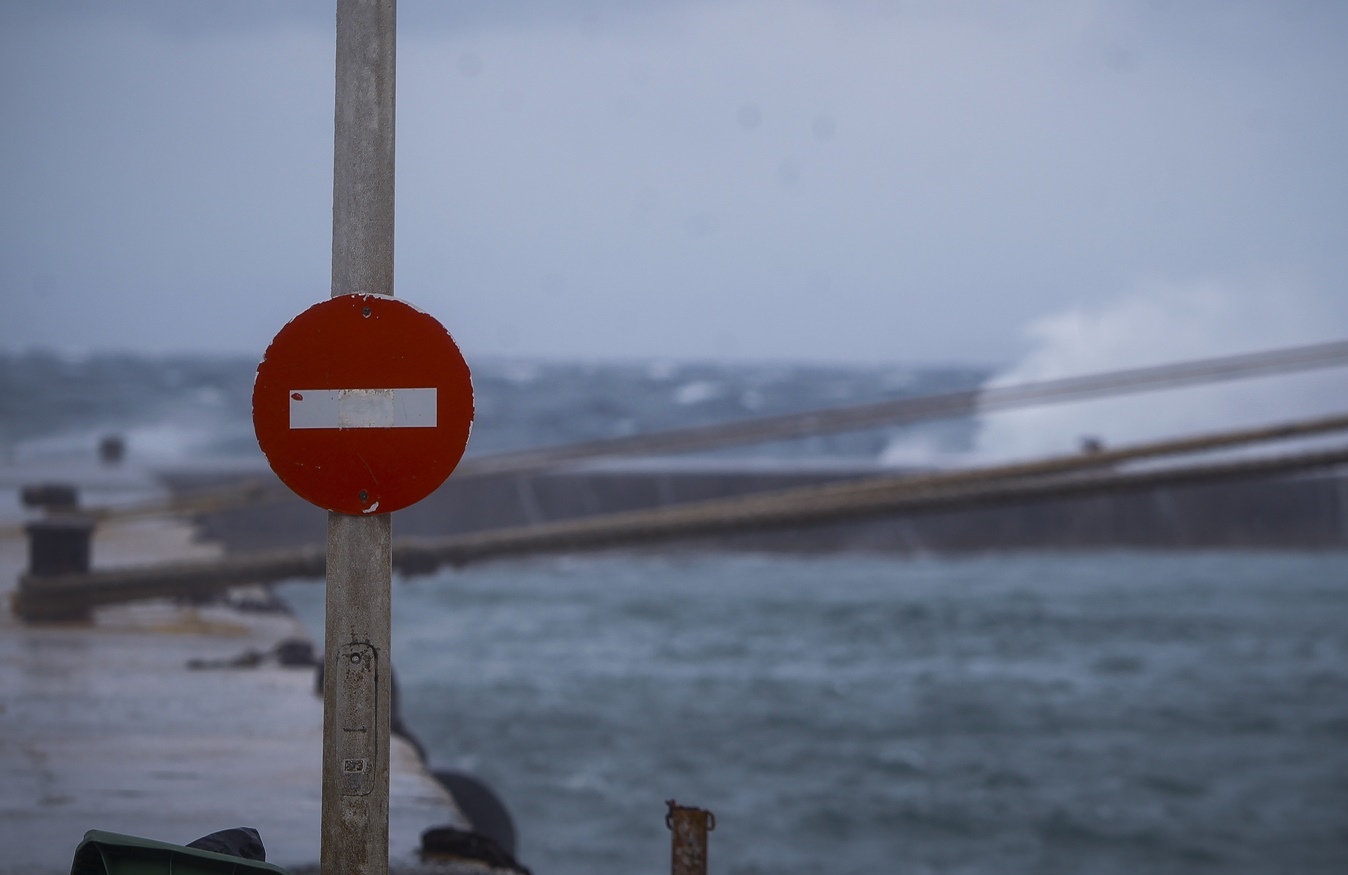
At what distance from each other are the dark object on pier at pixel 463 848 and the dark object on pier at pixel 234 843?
1403mm

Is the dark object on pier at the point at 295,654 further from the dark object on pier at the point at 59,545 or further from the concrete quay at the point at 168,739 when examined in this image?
the dark object on pier at the point at 59,545

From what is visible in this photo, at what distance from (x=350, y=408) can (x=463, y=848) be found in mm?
1872

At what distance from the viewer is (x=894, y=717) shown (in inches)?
436

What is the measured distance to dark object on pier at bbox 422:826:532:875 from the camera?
13.7 ft

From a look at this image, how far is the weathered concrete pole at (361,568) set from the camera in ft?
9.53

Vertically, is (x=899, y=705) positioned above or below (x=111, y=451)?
below

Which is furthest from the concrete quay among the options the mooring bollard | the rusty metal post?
the rusty metal post

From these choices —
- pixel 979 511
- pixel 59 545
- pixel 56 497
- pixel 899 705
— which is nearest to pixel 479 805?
pixel 59 545

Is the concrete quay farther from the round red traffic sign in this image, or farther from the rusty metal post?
the round red traffic sign

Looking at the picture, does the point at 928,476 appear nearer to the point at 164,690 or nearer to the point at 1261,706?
the point at 164,690

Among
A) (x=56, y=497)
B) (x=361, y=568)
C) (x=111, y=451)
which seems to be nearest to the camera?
(x=361, y=568)

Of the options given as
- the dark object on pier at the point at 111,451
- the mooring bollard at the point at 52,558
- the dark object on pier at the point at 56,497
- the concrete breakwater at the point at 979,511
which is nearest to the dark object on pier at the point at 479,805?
the mooring bollard at the point at 52,558

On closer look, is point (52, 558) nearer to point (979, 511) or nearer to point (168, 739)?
point (168, 739)

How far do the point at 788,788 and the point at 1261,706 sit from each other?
5189 mm
